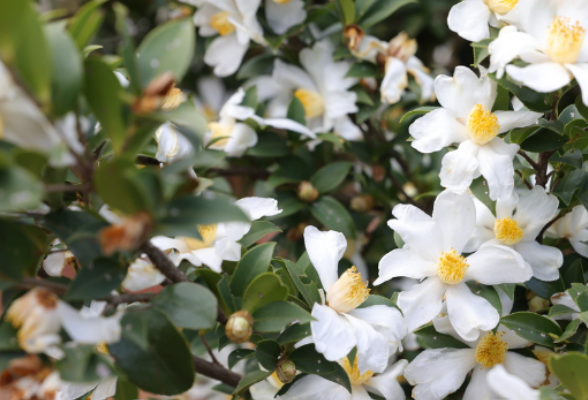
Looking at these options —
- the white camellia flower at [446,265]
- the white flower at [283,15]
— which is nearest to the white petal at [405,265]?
the white camellia flower at [446,265]

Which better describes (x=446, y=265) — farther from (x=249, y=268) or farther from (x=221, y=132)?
(x=221, y=132)

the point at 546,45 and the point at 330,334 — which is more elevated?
the point at 546,45

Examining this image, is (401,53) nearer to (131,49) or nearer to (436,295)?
(436,295)

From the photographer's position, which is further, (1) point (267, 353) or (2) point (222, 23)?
(2) point (222, 23)

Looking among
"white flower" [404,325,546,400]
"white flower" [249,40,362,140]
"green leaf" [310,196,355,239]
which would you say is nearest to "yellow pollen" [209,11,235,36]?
"white flower" [249,40,362,140]

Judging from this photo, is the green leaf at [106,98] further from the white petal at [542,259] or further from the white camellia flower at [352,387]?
the white petal at [542,259]

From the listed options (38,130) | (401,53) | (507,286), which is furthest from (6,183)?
(401,53)

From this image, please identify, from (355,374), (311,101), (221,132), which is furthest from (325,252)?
(311,101)
